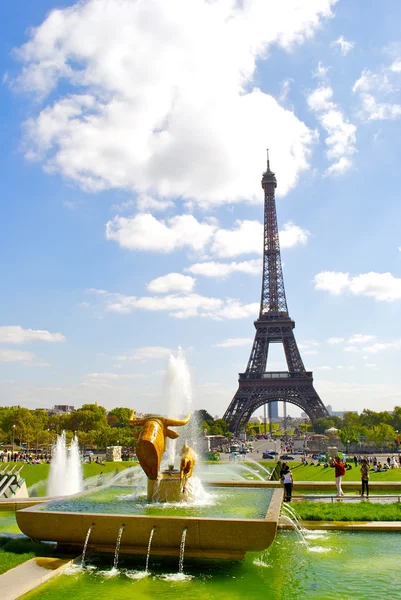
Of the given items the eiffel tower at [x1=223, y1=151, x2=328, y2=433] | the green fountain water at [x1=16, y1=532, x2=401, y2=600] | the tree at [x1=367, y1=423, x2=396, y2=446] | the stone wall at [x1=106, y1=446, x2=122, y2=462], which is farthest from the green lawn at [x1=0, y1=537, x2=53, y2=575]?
the eiffel tower at [x1=223, y1=151, x2=328, y2=433]

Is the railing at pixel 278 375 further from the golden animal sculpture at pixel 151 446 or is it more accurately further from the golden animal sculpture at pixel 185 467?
the golden animal sculpture at pixel 185 467

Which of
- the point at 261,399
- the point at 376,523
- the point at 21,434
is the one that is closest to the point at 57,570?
the point at 376,523

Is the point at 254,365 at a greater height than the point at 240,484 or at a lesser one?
greater

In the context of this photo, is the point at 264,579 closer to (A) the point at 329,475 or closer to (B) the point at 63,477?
(B) the point at 63,477

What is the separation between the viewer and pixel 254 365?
301 feet

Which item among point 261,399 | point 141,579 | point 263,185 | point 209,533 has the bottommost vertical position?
point 141,579

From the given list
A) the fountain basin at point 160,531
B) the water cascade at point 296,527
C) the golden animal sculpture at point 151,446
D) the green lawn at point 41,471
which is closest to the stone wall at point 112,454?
the green lawn at point 41,471

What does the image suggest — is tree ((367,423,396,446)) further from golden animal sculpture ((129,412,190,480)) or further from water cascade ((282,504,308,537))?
golden animal sculpture ((129,412,190,480))

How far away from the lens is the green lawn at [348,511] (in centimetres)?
1340

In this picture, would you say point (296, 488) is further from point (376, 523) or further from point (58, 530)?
point (58, 530)

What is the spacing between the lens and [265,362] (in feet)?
302

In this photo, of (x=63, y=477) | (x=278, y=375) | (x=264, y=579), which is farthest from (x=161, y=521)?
(x=278, y=375)

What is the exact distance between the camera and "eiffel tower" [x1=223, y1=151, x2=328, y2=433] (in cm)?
8662

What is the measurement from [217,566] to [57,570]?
9.67ft
